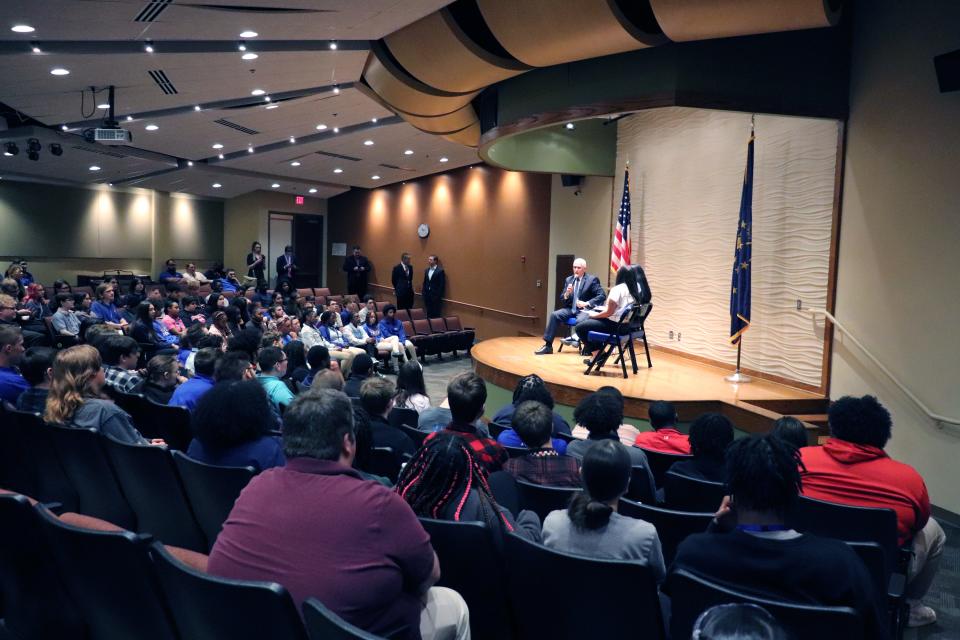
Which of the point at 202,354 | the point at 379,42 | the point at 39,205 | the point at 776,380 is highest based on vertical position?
the point at 379,42

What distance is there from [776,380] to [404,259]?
9691 mm

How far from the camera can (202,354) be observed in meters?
4.43

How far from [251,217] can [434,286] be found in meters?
7.28

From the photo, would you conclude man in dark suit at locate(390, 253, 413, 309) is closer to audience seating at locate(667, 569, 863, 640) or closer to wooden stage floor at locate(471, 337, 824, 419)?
wooden stage floor at locate(471, 337, 824, 419)

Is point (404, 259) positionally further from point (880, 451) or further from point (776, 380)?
point (880, 451)

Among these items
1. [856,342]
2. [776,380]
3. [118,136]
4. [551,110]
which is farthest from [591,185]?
[118,136]

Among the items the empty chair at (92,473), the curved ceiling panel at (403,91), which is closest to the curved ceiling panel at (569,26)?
the curved ceiling panel at (403,91)

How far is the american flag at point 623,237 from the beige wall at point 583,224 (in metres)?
1.03

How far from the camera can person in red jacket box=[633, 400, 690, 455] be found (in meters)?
3.90

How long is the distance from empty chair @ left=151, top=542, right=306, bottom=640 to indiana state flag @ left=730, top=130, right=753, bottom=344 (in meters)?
6.82

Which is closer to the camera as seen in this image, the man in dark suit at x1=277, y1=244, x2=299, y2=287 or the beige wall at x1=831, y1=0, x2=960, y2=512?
the beige wall at x1=831, y1=0, x2=960, y2=512

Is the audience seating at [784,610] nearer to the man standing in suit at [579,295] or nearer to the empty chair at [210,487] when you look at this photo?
the empty chair at [210,487]

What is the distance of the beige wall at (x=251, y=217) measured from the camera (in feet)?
66.4

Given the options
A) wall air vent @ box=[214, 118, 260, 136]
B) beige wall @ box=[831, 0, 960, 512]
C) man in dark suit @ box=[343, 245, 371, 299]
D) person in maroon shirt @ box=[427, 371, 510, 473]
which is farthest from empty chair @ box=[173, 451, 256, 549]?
man in dark suit @ box=[343, 245, 371, 299]
